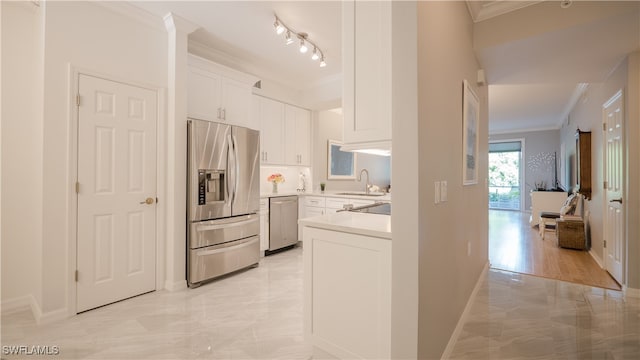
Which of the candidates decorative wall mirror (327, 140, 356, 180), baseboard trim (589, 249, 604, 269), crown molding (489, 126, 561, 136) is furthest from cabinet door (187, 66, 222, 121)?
crown molding (489, 126, 561, 136)

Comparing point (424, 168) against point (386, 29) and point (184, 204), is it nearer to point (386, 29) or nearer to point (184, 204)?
point (386, 29)

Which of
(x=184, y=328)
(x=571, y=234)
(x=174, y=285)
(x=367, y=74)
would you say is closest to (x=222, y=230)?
(x=174, y=285)

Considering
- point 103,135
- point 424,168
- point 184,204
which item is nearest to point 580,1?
point 424,168

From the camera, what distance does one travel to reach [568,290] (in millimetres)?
3006

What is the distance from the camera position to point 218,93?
3637mm

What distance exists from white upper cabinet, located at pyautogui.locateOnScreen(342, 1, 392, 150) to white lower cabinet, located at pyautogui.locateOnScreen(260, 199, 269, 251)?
2.62 metres

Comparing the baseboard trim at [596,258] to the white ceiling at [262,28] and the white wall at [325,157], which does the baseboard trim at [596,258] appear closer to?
the white wall at [325,157]

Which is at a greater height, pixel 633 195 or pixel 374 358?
pixel 633 195

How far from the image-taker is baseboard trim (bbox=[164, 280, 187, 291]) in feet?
9.87

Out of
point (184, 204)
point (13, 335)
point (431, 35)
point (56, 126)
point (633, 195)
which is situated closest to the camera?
point (431, 35)

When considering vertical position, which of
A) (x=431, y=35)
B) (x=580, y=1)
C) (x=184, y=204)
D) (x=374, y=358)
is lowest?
(x=374, y=358)

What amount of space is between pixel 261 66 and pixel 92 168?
2.55m

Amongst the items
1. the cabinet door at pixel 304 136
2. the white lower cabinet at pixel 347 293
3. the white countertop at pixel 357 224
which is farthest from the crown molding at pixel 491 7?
the cabinet door at pixel 304 136

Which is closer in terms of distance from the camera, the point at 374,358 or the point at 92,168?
the point at 374,358
